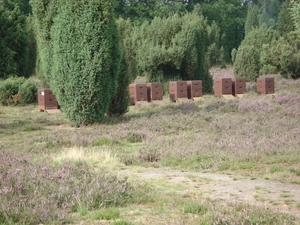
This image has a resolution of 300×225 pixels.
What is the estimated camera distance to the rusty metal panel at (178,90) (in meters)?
25.7

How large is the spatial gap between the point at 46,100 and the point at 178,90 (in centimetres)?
688

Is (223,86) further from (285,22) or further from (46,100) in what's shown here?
(285,22)

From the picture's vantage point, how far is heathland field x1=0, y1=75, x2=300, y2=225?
19.4 feet

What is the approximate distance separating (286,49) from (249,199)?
30282 millimetres

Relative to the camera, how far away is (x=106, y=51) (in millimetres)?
17625

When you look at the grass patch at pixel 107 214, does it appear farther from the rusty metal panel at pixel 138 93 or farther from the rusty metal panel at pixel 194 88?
the rusty metal panel at pixel 194 88

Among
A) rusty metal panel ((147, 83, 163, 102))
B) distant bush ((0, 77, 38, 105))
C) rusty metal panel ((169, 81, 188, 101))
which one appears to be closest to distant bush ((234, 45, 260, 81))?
rusty metal panel ((169, 81, 188, 101))

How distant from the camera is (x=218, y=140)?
12.8 m

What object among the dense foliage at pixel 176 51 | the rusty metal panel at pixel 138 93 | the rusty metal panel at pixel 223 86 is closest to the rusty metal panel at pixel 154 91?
the rusty metal panel at pixel 138 93

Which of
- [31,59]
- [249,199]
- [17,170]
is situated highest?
[31,59]

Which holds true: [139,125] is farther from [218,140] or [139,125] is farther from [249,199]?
[249,199]

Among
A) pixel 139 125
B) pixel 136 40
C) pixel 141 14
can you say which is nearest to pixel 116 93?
pixel 139 125

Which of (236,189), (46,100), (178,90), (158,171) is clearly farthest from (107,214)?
(178,90)

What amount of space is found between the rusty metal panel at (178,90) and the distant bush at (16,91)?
7444 mm
